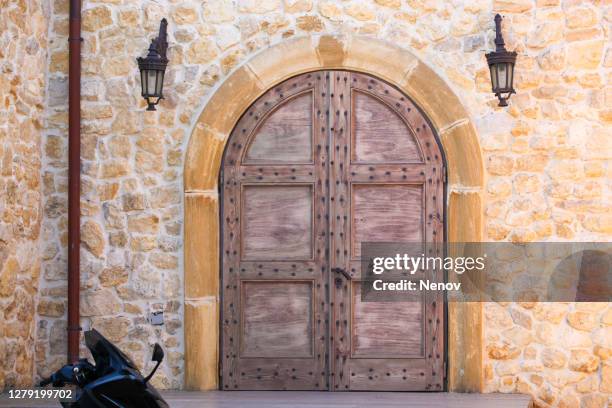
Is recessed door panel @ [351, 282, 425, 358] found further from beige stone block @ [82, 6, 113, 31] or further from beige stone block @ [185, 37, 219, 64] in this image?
beige stone block @ [82, 6, 113, 31]

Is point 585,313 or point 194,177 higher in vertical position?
point 194,177

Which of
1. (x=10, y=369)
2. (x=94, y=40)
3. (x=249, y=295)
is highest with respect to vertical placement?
(x=94, y=40)

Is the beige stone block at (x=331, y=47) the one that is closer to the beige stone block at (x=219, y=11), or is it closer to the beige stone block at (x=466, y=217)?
the beige stone block at (x=219, y=11)

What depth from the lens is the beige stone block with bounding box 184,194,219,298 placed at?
6996mm

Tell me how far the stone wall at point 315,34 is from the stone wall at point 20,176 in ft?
0.44

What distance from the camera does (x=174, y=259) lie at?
707cm

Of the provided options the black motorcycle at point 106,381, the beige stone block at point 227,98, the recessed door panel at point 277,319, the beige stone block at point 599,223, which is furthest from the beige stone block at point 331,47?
the black motorcycle at point 106,381

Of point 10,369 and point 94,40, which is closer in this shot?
point 10,369

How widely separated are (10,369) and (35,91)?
6.82 feet

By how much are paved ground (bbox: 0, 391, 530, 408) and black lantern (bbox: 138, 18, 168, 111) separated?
7.19 feet

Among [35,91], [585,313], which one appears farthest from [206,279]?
[585,313]

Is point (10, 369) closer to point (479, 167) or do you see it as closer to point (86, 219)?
point (86, 219)

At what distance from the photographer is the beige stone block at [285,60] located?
277 inches

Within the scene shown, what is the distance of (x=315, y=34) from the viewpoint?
7.06 meters
